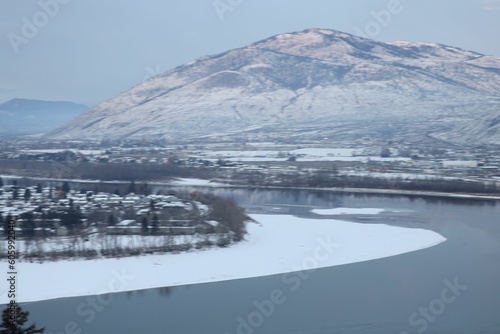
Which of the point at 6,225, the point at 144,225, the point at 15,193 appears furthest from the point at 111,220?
the point at 15,193

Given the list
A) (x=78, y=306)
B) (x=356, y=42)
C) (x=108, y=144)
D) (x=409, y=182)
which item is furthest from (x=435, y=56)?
(x=78, y=306)

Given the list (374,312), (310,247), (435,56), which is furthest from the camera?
(435,56)

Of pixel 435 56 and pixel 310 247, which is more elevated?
pixel 435 56

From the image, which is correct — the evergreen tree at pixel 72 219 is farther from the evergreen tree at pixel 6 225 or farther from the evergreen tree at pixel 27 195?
the evergreen tree at pixel 27 195

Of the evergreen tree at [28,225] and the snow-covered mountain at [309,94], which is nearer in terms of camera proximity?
the evergreen tree at [28,225]

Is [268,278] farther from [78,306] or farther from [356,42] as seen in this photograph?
[356,42]

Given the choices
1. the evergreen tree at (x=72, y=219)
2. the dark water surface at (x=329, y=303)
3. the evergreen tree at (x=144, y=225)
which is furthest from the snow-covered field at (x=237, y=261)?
the evergreen tree at (x=72, y=219)
